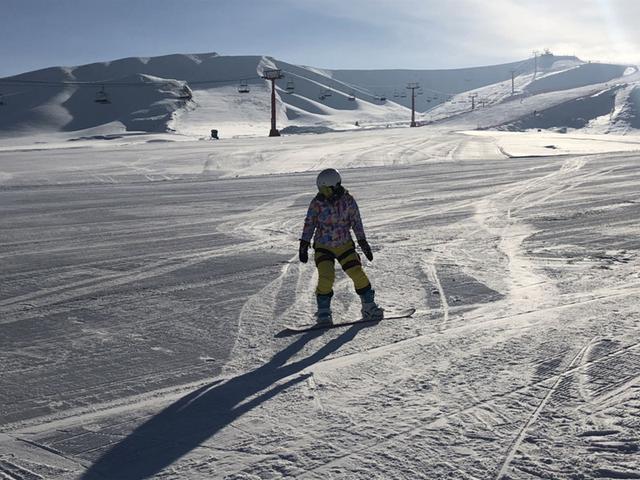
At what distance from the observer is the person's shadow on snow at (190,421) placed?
3881mm

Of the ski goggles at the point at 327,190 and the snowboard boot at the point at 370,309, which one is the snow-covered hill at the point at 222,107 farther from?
the snowboard boot at the point at 370,309

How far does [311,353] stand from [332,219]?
57.0 inches

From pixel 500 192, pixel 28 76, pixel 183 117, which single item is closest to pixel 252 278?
pixel 500 192

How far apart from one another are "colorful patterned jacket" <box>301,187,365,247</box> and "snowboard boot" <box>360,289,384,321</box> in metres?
0.57

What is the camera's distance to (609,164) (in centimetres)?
2623

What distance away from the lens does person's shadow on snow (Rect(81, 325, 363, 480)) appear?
3881 millimetres

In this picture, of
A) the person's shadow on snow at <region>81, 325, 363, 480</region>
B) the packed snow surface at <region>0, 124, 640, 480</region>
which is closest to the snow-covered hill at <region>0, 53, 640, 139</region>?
the packed snow surface at <region>0, 124, 640, 480</region>

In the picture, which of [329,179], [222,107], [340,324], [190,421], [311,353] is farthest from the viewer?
[222,107]

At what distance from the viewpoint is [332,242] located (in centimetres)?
668

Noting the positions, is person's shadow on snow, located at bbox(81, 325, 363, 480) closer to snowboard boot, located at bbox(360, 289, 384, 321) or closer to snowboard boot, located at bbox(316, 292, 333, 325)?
snowboard boot, located at bbox(316, 292, 333, 325)

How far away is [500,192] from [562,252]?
8.60m

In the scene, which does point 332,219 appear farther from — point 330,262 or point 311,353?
point 311,353

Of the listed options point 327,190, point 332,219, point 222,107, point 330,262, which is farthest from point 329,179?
point 222,107

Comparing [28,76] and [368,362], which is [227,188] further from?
[28,76]
